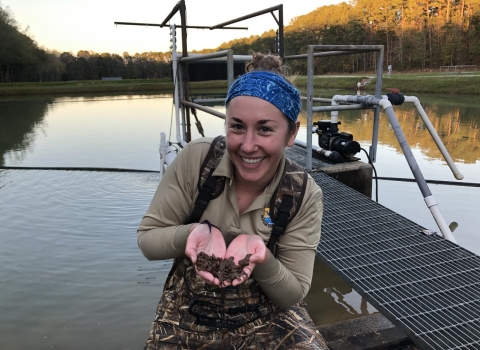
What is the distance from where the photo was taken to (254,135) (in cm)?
153

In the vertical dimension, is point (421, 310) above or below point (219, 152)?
below

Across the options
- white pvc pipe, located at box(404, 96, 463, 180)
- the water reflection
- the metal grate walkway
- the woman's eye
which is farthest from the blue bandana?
the water reflection

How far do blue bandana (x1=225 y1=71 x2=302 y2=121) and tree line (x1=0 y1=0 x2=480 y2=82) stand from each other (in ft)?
106

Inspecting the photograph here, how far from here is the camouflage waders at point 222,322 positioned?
1602 millimetres

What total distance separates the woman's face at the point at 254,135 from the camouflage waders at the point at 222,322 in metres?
0.52

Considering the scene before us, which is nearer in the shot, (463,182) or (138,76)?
(463,182)

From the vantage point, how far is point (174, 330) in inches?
64.0

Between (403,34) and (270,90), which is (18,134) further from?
(403,34)

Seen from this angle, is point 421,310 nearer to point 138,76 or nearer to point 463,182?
point 463,182

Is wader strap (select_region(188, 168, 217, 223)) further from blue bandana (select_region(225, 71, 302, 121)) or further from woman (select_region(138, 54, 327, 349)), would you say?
blue bandana (select_region(225, 71, 302, 121))

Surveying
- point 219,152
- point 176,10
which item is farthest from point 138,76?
point 219,152

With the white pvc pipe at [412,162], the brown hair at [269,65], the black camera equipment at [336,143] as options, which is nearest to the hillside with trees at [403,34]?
the black camera equipment at [336,143]

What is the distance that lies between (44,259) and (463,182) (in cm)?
620

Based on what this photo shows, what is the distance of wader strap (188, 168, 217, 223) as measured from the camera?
163 centimetres
